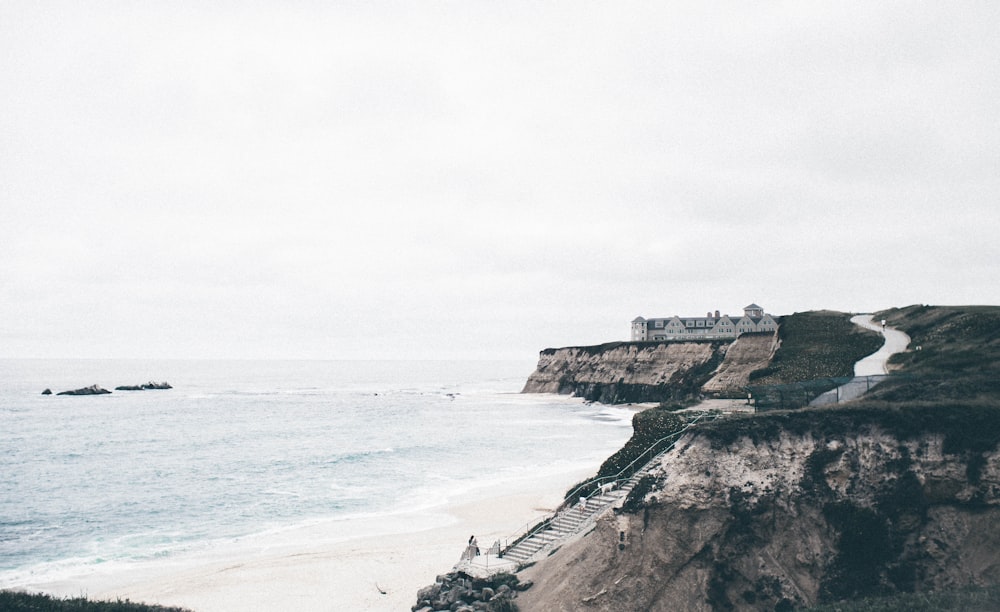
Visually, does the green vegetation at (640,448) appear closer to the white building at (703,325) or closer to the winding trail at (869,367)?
the winding trail at (869,367)

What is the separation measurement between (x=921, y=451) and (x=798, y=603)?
22.7 feet

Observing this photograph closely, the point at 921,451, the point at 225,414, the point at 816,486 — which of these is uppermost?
the point at 921,451

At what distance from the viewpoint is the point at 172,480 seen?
47.6 metres

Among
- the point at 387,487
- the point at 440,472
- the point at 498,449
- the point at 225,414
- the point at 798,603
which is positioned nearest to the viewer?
the point at 798,603

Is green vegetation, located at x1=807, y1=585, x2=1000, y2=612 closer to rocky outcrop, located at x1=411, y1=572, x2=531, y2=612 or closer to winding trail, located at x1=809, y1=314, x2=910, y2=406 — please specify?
winding trail, located at x1=809, y1=314, x2=910, y2=406

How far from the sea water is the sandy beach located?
79.4 inches

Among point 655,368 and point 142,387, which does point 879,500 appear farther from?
point 142,387

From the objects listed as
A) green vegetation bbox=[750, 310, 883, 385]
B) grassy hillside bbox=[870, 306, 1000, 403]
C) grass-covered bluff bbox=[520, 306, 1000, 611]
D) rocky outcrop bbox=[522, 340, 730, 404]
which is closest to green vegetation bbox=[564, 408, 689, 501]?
grass-covered bluff bbox=[520, 306, 1000, 611]

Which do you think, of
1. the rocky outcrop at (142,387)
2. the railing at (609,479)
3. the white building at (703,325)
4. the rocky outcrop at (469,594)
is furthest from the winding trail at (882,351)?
the rocky outcrop at (142,387)

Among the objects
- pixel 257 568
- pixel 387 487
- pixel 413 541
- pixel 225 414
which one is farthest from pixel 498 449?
pixel 225 414

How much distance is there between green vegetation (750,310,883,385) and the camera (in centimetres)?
4653

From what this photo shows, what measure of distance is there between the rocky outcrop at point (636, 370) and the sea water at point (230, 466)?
725 centimetres

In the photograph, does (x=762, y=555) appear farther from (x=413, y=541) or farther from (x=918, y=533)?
(x=413, y=541)

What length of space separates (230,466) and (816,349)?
5495 centimetres
